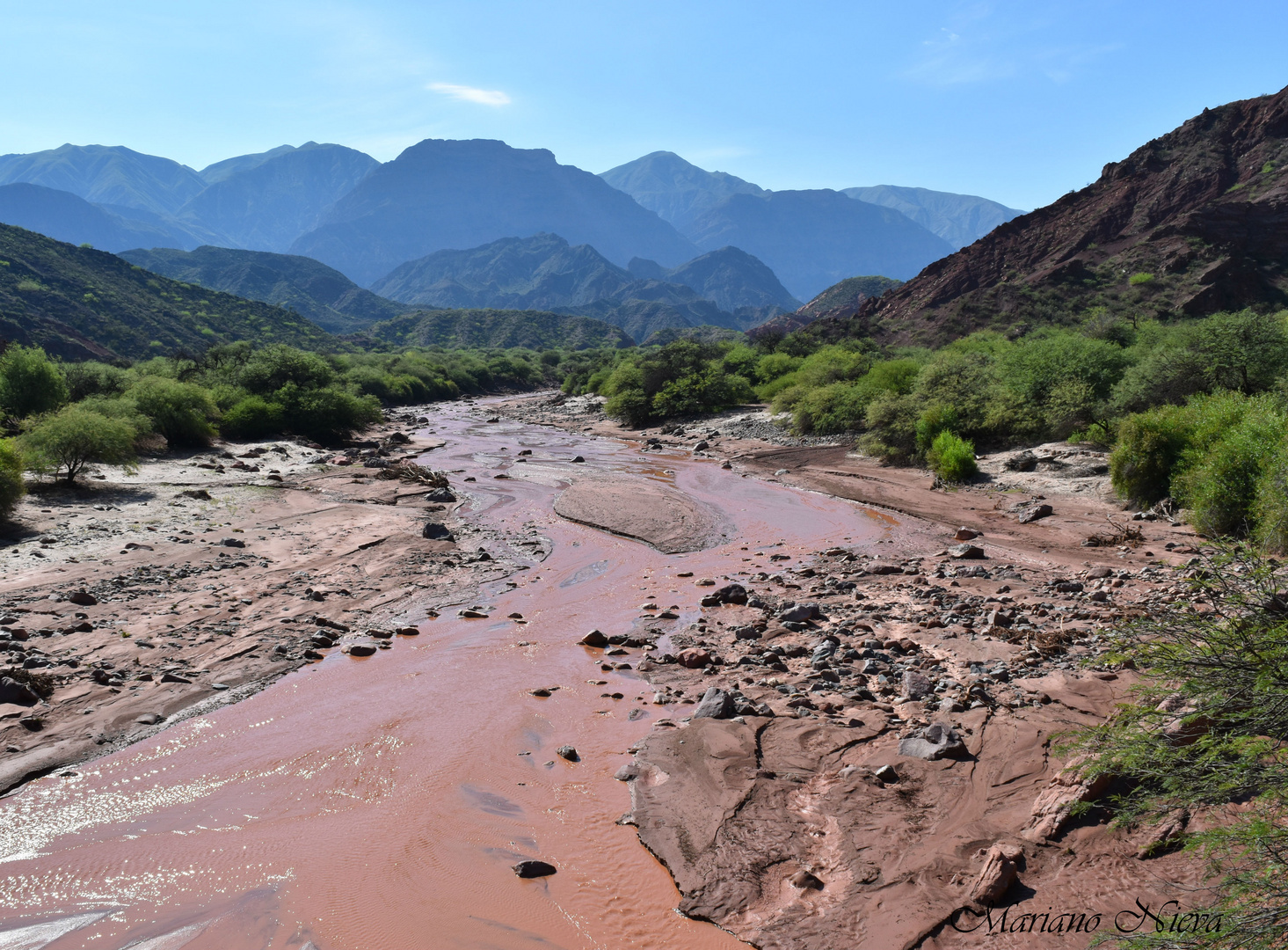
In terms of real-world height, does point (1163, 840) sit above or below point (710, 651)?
above

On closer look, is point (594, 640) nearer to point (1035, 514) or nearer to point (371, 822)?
point (371, 822)

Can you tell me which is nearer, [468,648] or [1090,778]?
[1090,778]

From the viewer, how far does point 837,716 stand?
28.4 feet

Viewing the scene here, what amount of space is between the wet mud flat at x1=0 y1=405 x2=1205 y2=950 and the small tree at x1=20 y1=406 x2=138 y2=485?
48.2 ft

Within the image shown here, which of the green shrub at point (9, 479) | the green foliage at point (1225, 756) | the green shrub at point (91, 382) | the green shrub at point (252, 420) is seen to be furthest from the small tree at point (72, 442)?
the green foliage at point (1225, 756)

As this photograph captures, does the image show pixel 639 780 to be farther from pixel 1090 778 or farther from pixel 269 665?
pixel 269 665

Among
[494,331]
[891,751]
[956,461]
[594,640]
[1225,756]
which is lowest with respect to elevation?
[594,640]

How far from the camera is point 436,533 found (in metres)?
19.5

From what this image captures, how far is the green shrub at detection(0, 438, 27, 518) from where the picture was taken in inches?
641

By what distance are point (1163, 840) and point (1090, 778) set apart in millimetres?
606

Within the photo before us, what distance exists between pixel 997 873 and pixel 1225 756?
1.87 meters

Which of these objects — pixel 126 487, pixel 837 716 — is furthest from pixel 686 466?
pixel 837 716

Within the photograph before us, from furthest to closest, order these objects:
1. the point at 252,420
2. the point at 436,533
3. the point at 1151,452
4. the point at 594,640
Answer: the point at 252,420, the point at 436,533, the point at 1151,452, the point at 594,640

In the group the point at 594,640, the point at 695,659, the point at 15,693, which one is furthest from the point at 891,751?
the point at 15,693
